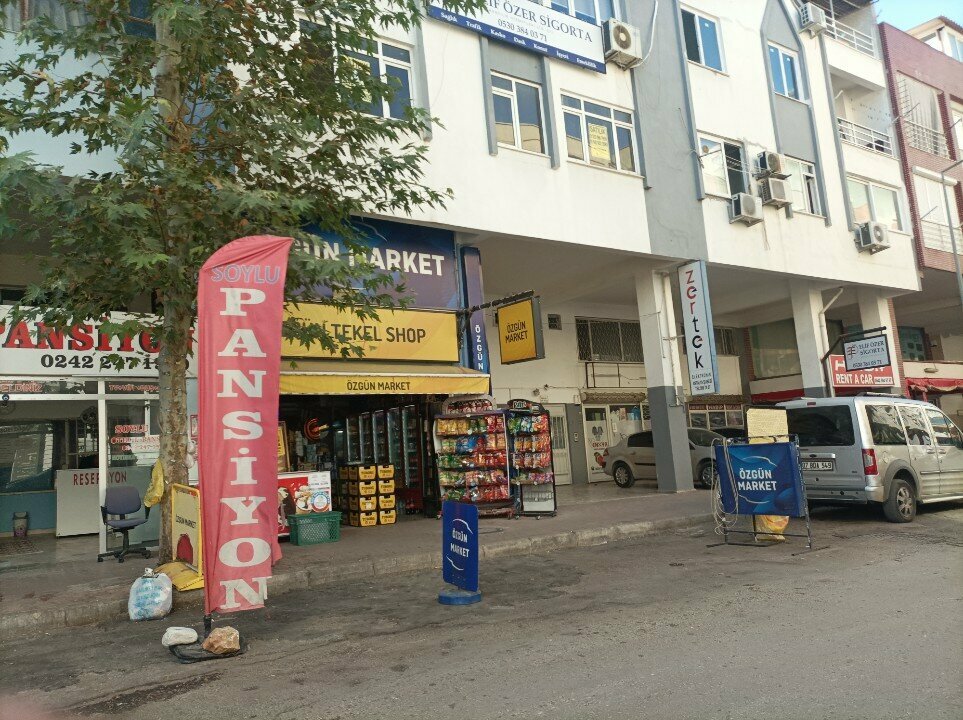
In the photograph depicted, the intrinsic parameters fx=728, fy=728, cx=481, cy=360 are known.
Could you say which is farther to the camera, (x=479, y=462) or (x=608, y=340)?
(x=608, y=340)

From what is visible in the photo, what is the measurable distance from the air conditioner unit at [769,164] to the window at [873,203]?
4.03 metres

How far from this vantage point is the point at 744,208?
1731cm

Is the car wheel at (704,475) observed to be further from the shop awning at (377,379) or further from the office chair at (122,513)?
the office chair at (122,513)

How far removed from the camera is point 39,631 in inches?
271

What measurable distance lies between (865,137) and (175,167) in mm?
22320

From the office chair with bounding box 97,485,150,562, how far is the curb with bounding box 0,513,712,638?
7.27 feet

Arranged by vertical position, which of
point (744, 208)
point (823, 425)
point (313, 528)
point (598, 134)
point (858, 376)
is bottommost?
point (313, 528)

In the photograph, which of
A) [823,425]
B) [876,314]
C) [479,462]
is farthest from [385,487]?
[876,314]

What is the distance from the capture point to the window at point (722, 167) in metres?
17.4

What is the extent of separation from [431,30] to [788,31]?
41.1 feet

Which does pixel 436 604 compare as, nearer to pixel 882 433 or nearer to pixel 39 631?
pixel 39 631

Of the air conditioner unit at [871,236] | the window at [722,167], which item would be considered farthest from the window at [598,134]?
the air conditioner unit at [871,236]

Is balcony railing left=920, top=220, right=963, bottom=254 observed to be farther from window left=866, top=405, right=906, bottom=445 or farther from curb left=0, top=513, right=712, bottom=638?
curb left=0, top=513, right=712, bottom=638

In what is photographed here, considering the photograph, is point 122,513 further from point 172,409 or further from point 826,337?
point 826,337
